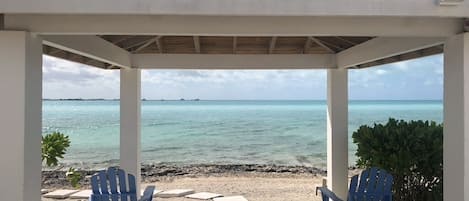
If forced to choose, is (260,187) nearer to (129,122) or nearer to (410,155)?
(129,122)

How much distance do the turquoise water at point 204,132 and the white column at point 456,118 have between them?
1477cm

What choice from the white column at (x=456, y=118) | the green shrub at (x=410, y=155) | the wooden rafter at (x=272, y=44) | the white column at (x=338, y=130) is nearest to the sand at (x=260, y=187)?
the white column at (x=338, y=130)

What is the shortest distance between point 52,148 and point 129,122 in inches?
63.5

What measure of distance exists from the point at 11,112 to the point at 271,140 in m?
27.7

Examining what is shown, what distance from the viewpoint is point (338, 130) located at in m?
7.12

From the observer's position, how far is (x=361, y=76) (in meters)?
28.2

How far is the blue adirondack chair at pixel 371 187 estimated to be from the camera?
17.5 feet

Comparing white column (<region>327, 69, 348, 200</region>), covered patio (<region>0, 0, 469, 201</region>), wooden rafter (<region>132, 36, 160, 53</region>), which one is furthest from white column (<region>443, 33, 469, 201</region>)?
wooden rafter (<region>132, 36, 160, 53</region>)

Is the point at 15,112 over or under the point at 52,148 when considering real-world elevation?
over

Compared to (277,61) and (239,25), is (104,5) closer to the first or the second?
(239,25)

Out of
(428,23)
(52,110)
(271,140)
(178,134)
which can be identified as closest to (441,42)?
(428,23)

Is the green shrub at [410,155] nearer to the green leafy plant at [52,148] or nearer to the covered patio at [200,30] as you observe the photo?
the covered patio at [200,30]

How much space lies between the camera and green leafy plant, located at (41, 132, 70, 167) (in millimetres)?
5664

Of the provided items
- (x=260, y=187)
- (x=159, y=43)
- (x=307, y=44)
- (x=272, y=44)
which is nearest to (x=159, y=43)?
(x=159, y=43)
